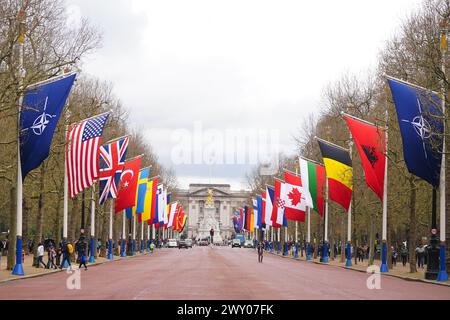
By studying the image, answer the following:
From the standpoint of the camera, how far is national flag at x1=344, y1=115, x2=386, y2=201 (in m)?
45.6

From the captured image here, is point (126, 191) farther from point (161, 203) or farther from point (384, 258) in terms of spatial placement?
point (161, 203)

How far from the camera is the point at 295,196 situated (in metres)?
69.7

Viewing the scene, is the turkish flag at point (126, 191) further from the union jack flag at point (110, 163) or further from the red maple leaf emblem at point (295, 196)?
the red maple leaf emblem at point (295, 196)

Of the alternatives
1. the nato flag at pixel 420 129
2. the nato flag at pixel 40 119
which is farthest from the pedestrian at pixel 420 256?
the nato flag at pixel 40 119

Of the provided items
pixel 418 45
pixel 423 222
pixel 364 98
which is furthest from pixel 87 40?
pixel 423 222

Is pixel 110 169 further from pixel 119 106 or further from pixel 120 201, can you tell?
pixel 119 106

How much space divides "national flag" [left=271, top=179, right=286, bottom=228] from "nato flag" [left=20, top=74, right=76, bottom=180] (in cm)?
3925

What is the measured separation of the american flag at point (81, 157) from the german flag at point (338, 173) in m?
16.7

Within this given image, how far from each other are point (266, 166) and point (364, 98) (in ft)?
250

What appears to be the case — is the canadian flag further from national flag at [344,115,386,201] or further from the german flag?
national flag at [344,115,386,201]

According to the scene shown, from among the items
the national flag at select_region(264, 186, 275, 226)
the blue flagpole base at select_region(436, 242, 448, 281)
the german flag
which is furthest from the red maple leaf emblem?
the blue flagpole base at select_region(436, 242, 448, 281)

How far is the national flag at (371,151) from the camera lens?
150ft
